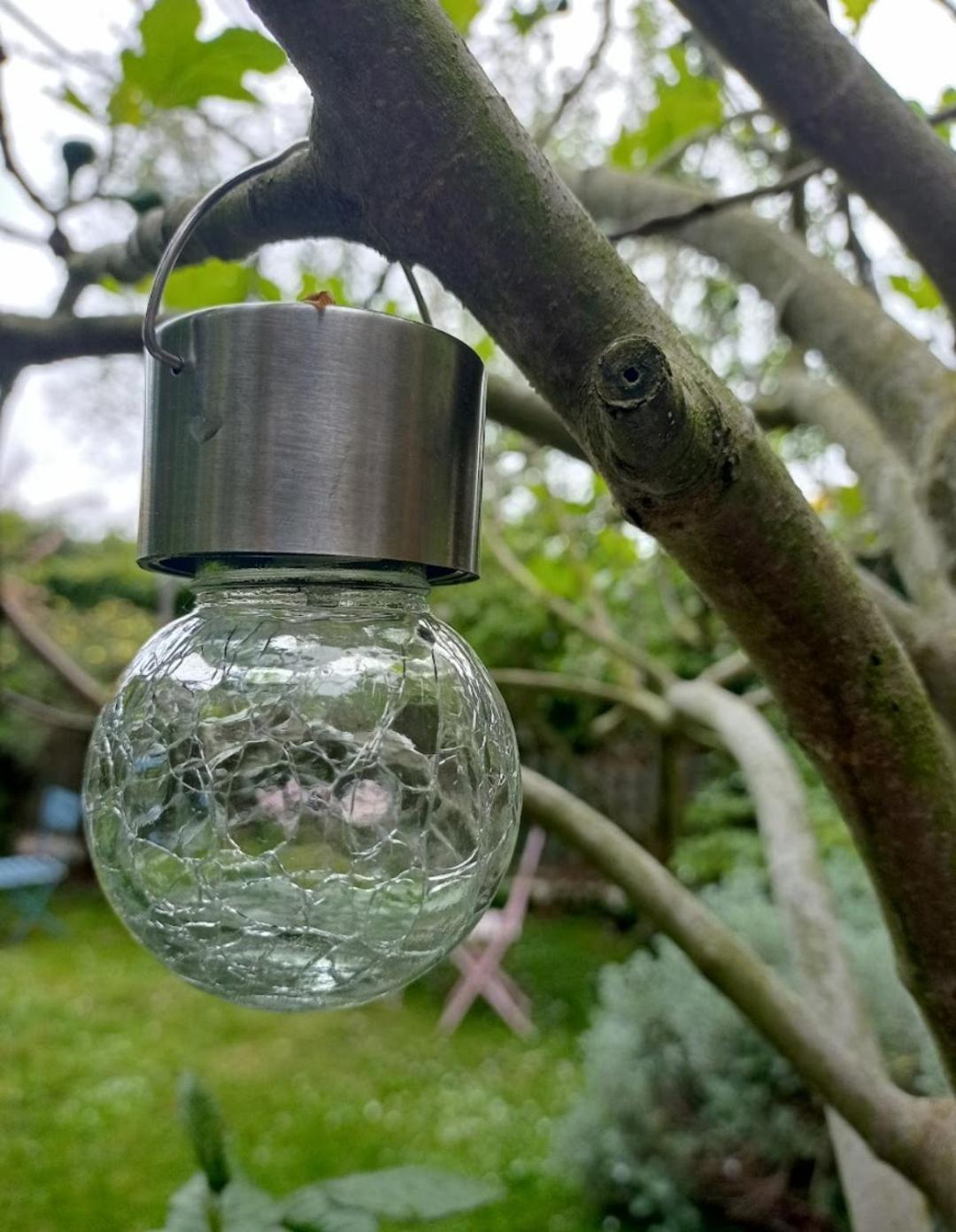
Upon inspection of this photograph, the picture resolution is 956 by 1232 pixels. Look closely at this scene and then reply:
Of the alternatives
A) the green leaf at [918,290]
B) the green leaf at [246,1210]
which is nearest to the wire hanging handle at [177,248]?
the green leaf at [246,1210]

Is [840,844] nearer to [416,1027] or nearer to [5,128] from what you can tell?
[416,1027]

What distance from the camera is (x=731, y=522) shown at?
500 millimetres

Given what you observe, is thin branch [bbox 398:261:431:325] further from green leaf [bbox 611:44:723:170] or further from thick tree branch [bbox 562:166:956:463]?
green leaf [bbox 611:44:723:170]

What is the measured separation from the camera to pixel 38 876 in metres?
5.57

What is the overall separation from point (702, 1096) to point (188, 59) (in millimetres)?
2963

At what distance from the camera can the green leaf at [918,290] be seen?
4.65 ft

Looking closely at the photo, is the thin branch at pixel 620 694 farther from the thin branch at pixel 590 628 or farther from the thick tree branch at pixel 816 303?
the thick tree branch at pixel 816 303

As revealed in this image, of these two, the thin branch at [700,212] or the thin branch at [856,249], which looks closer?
the thin branch at [700,212]

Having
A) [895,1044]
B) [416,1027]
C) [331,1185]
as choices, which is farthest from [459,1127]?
[331,1185]

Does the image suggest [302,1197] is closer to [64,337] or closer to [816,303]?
[64,337]

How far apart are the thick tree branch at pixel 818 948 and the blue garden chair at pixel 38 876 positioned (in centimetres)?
457

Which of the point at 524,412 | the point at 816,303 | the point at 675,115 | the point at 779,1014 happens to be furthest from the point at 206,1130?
the point at 675,115

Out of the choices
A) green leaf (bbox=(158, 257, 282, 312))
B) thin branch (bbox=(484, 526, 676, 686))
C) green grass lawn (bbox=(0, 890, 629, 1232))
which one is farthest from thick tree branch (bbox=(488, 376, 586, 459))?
green grass lawn (bbox=(0, 890, 629, 1232))

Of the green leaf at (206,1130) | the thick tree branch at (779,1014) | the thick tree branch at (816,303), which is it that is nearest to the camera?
the thick tree branch at (779,1014)
